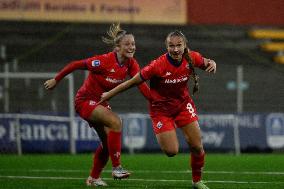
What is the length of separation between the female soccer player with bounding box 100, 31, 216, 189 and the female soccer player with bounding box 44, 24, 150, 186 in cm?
75

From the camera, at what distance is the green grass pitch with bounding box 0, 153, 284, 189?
427 inches

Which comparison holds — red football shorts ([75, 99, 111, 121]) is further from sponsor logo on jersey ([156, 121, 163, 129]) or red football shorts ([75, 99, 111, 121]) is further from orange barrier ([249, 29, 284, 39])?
orange barrier ([249, 29, 284, 39])

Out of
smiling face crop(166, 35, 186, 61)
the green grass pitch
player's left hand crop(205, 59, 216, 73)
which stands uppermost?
smiling face crop(166, 35, 186, 61)

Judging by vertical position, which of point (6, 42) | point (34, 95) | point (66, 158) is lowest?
point (66, 158)

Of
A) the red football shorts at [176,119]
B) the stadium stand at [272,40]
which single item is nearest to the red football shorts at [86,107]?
the red football shorts at [176,119]

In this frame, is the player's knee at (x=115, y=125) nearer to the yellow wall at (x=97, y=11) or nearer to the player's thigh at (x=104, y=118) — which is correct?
the player's thigh at (x=104, y=118)

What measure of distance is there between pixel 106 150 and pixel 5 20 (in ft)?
41.4

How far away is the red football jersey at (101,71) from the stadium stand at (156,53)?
884 centimetres

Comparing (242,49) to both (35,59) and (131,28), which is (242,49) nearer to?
(131,28)

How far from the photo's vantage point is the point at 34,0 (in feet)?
76.2

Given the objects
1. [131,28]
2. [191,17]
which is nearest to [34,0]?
[131,28]

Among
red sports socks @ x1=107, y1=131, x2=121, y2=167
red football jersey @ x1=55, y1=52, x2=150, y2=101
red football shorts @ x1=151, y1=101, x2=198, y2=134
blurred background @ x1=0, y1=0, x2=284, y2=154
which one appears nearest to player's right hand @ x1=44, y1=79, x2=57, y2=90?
red football jersey @ x1=55, y1=52, x2=150, y2=101

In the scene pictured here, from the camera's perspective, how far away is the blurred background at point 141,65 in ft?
63.8

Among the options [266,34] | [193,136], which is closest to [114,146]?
[193,136]
